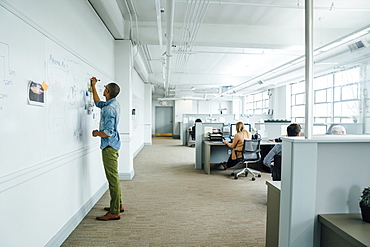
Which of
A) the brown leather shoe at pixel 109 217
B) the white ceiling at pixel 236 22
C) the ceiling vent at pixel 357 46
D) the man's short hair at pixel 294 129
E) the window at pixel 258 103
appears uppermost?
the white ceiling at pixel 236 22

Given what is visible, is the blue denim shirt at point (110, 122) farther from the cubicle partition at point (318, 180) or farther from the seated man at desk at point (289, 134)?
the seated man at desk at point (289, 134)

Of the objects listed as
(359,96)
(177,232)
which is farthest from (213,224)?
(359,96)

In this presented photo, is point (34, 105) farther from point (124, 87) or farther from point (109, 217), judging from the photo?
point (124, 87)

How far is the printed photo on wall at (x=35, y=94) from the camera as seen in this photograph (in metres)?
1.60

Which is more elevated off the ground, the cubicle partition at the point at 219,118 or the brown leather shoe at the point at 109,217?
the cubicle partition at the point at 219,118

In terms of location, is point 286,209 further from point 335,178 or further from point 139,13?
point 139,13

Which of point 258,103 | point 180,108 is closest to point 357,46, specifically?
point 258,103

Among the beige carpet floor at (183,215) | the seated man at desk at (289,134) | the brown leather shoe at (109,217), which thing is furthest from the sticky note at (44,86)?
the seated man at desk at (289,134)

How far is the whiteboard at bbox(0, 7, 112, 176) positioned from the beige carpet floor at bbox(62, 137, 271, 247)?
948 mm

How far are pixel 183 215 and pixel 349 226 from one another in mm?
1874

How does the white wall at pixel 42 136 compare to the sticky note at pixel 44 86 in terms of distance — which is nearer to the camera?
the white wall at pixel 42 136

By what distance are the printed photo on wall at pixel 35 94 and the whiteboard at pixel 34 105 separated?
0.03 metres

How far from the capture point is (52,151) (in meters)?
1.93

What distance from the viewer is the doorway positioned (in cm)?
1472
